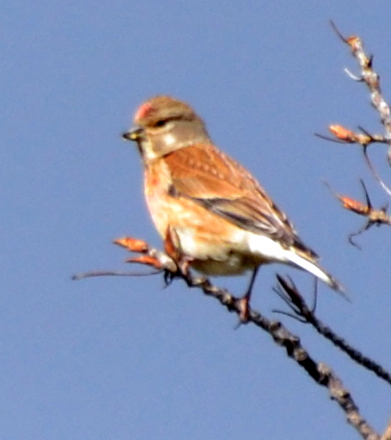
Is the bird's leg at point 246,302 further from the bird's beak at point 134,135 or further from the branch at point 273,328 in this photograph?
the bird's beak at point 134,135

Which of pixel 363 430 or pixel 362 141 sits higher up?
pixel 362 141

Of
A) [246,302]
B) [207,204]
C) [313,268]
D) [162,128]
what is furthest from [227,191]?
[246,302]

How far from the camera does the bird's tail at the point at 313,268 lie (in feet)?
18.7

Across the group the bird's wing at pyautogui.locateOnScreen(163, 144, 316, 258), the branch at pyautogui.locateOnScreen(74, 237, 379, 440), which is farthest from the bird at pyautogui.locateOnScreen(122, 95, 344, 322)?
the branch at pyautogui.locateOnScreen(74, 237, 379, 440)

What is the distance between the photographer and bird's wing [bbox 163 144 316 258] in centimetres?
689

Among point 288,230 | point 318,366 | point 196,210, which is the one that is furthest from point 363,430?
point 196,210

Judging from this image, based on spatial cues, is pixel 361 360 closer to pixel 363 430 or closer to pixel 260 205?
pixel 363 430

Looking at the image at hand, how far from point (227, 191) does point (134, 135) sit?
3.80 feet

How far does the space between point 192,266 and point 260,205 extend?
645mm

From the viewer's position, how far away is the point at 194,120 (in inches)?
343

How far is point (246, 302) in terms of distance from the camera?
200 inches

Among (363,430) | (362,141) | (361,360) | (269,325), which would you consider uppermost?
(362,141)

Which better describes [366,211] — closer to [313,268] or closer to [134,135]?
[313,268]

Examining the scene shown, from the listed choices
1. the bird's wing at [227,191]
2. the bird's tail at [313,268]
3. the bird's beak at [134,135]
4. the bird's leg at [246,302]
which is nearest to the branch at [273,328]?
the bird's leg at [246,302]
